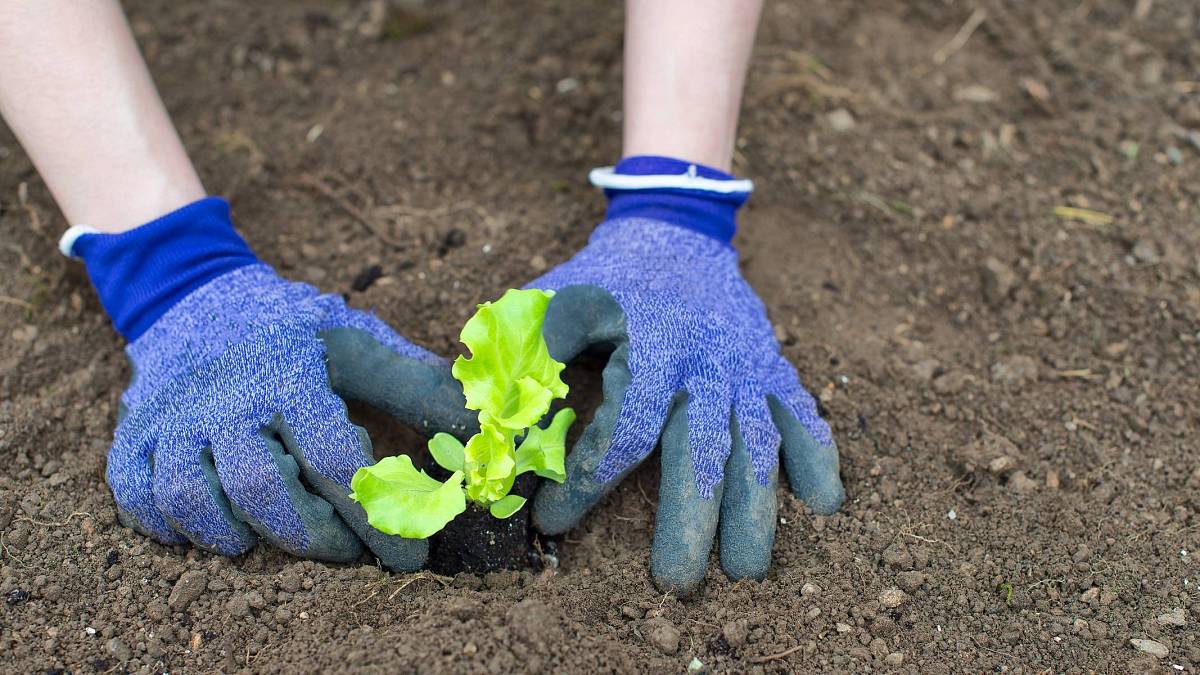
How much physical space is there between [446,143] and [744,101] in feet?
3.07

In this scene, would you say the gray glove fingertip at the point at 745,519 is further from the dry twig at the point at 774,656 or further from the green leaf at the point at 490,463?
the green leaf at the point at 490,463

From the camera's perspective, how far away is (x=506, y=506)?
1.93 m

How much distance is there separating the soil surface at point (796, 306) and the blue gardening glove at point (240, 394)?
0.30 feet

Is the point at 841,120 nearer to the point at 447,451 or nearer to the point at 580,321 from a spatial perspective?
the point at 580,321

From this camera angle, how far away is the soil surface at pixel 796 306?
1.86m

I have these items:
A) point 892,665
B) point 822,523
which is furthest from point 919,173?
point 892,665

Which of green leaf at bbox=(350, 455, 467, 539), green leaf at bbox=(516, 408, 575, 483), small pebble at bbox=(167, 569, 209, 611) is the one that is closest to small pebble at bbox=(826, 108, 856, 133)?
green leaf at bbox=(516, 408, 575, 483)

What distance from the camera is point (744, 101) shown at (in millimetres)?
3070

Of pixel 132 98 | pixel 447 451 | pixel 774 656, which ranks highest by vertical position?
pixel 132 98

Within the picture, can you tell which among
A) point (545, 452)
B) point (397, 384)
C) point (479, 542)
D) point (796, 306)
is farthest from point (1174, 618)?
point (397, 384)

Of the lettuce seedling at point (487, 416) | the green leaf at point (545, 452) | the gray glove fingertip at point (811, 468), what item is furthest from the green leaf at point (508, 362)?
the gray glove fingertip at point (811, 468)

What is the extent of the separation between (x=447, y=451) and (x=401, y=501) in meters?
0.17

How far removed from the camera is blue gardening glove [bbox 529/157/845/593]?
1975 mm

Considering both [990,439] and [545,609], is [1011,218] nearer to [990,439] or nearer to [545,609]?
[990,439]
